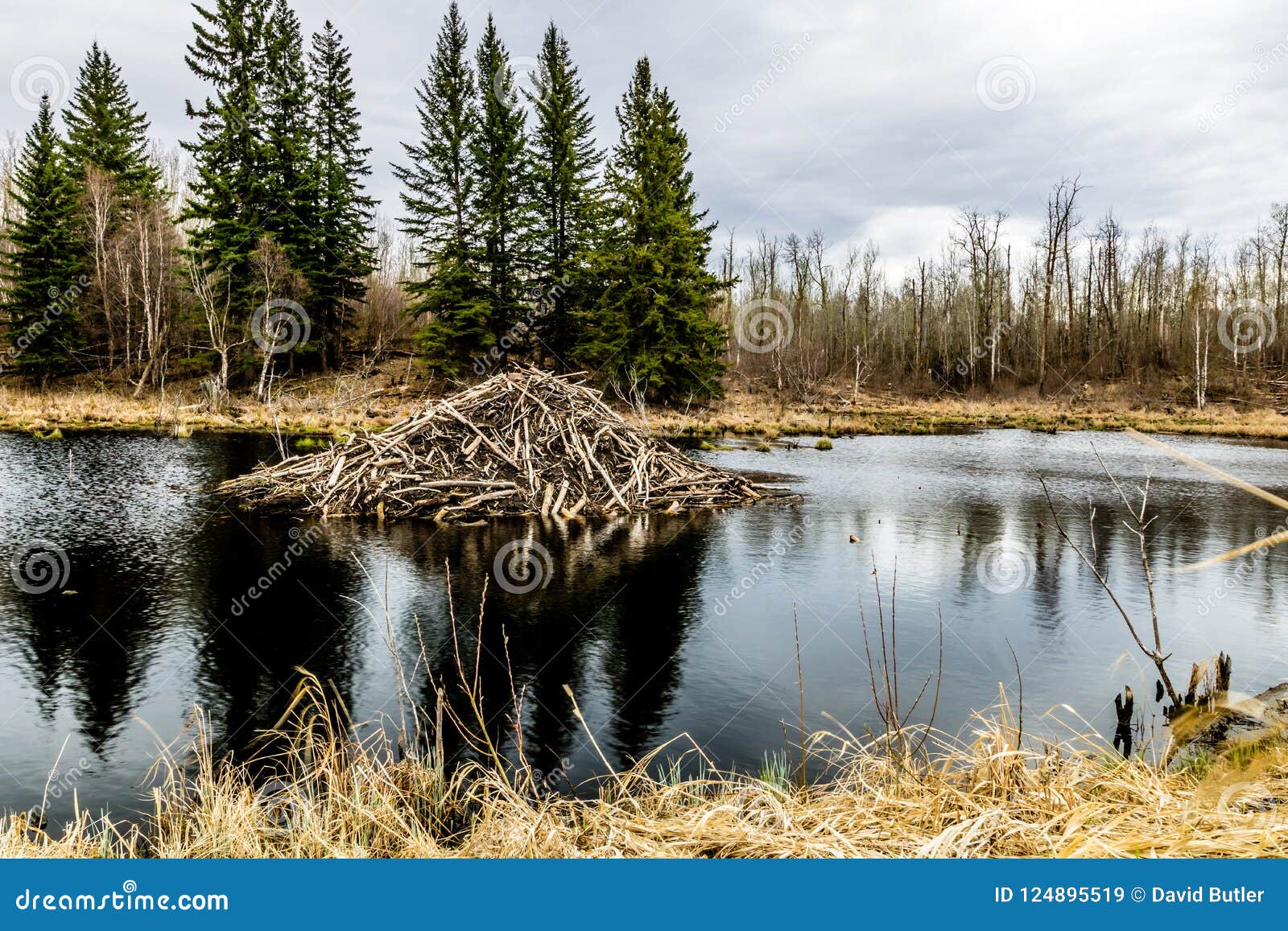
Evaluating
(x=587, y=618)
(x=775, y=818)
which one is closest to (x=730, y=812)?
(x=775, y=818)

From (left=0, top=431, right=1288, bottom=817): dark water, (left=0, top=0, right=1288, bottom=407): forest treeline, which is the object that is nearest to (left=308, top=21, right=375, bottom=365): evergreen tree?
(left=0, top=0, right=1288, bottom=407): forest treeline

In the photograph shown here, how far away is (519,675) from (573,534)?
6535 millimetres

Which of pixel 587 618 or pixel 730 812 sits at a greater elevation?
pixel 730 812

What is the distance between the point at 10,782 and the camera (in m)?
5.56

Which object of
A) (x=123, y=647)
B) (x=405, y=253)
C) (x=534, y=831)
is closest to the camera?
(x=534, y=831)

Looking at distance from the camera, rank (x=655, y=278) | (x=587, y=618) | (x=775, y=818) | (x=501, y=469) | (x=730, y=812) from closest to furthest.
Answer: (x=730, y=812)
(x=775, y=818)
(x=587, y=618)
(x=501, y=469)
(x=655, y=278)

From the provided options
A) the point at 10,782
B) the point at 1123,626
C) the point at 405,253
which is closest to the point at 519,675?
the point at 10,782

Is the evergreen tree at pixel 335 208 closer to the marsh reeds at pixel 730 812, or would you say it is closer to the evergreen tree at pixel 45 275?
the evergreen tree at pixel 45 275

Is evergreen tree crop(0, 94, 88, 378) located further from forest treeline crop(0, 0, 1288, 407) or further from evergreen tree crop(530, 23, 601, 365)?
evergreen tree crop(530, 23, 601, 365)

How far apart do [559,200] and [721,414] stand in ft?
46.1

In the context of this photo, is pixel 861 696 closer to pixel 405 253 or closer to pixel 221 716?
pixel 221 716

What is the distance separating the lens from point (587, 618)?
31.1 feet

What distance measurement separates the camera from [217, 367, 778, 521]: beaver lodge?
1551cm

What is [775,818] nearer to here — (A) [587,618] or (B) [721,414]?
(A) [587,618]
